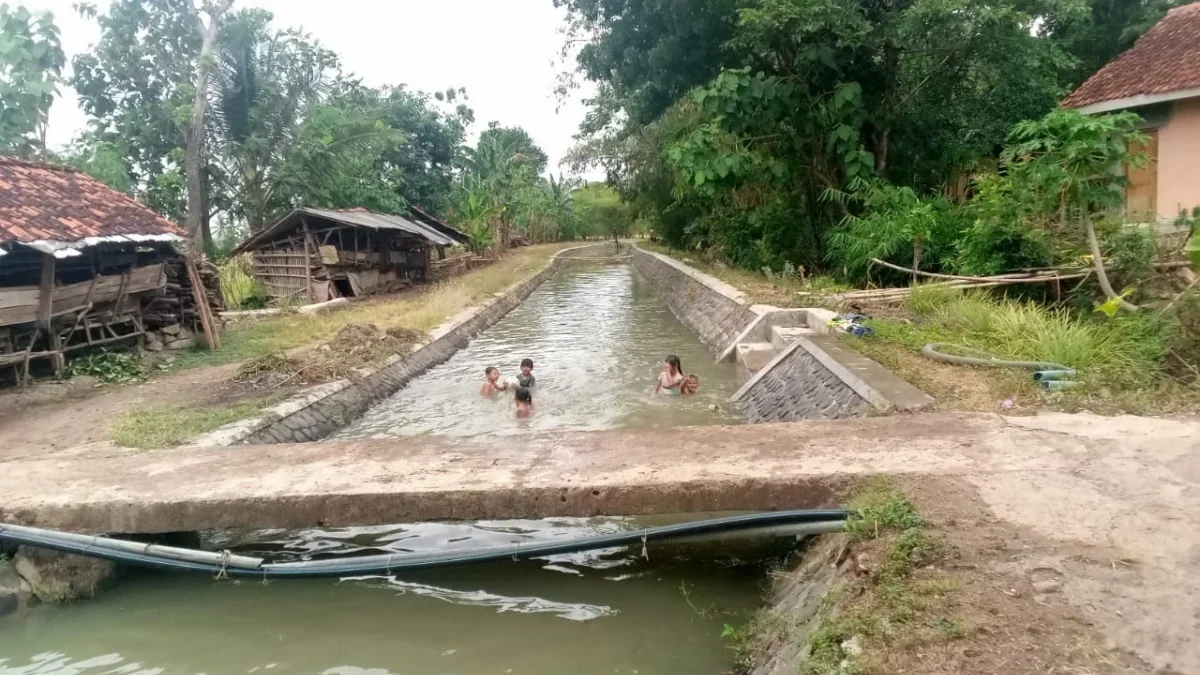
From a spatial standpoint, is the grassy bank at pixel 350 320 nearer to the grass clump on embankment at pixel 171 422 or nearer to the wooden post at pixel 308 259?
the wooden post at pixel 308 259

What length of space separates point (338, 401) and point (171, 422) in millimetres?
2436

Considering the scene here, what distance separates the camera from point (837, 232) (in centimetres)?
1598

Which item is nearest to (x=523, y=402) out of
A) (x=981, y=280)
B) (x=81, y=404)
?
(x=81, y=404)

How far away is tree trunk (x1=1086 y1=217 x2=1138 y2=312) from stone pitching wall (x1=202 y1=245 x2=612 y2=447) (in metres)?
9.60

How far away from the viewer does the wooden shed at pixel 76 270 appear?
34.3 feet

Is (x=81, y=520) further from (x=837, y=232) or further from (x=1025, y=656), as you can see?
(x=837, y=232)

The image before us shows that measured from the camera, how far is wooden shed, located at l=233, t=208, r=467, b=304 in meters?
21.3

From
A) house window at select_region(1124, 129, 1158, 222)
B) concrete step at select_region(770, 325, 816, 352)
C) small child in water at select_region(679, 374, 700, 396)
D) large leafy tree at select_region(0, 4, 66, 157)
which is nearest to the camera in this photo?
concrete step at select_region(770, 325, 816, 352)

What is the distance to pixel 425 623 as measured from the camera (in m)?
5.14

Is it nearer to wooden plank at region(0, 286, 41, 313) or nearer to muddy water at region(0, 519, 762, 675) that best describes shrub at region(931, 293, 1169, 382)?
muddy water at region(0, 519, 762, 675)

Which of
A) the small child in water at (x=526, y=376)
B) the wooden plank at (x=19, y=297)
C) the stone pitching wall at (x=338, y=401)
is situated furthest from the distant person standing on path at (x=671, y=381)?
the wooden plank at (x=19, y=297)

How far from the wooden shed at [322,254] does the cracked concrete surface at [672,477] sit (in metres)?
15.1

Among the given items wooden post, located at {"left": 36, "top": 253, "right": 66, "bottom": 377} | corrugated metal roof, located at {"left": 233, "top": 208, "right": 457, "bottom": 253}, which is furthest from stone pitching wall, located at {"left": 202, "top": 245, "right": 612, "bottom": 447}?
corrugated metal roof, located at {"left": 233, "top": 208, "right": 457, "bottom": 253}

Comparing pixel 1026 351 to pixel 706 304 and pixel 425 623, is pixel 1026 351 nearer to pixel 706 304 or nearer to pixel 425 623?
pixel 425 623
